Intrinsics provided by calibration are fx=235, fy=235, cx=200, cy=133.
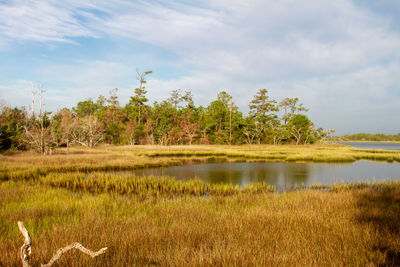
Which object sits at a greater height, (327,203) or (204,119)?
(204,119)

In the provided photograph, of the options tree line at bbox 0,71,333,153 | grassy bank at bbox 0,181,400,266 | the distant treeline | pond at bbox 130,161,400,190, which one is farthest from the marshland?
the distant treeline

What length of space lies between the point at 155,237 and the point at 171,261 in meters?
1.08

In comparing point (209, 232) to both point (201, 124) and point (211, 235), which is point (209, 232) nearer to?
point (211, 235)

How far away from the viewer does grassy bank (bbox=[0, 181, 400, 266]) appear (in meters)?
3.65

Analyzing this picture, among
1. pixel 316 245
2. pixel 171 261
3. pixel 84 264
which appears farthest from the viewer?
pixel 316 245

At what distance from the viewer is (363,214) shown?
6.51m

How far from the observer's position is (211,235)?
4.84 m

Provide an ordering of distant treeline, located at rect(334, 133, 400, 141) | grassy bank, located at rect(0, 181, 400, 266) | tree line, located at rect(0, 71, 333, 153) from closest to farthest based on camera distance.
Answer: grassy bank, located at rect(0, 181, 400, 266) < tree line, located at rect(0, 71, 333, 153) < distant treeline, located at rect(334, 133, 400, 141)

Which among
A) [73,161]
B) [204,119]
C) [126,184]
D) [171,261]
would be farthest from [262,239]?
[204,119]

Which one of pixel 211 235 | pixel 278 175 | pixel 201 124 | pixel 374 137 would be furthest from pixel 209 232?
pixel 374 137

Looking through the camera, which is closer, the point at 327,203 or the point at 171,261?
the point at 171,261

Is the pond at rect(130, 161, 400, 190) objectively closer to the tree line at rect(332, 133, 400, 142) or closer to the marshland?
the marshland

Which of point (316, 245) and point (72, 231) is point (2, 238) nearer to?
point (72, 231)

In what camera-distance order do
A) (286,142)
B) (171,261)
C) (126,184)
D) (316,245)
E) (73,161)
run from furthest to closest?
(286,142) → (73,161) → (126,184) → (316,245) → (171,261)
